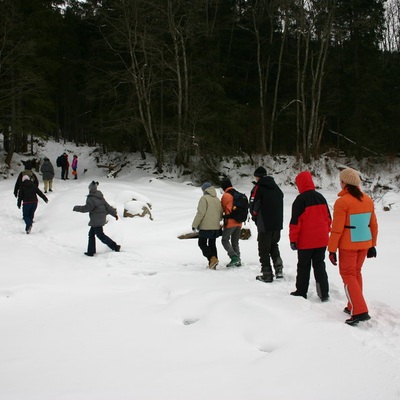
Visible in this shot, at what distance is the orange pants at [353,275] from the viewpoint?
4.12 metres

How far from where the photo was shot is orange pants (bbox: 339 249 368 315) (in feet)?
13.5

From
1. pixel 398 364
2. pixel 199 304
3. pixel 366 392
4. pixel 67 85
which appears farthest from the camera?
pixel 67 85

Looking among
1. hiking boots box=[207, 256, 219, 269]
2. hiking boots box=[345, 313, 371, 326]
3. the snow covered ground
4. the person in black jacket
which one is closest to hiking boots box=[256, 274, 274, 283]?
the person in black jacket

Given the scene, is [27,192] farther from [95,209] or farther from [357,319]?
→ [357,319]

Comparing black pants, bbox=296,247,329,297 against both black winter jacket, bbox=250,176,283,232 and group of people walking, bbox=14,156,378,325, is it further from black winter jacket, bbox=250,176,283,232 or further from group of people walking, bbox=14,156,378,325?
black winter jacket, bbox=250,176,283,232

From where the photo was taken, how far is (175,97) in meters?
23.1

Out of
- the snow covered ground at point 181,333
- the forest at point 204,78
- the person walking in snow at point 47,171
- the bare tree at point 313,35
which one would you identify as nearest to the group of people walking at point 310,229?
the snow covered ground at point 181,333

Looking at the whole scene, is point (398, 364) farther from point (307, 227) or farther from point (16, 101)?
point (16, 101)

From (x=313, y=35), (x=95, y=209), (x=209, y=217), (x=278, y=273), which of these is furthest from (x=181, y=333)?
(x=313, y=35)

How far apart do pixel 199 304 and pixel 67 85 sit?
36.8 m

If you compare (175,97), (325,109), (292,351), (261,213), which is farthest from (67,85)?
(292,351)

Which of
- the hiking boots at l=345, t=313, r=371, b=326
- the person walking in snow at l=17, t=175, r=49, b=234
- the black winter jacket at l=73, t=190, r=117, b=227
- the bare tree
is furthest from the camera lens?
the bare tree

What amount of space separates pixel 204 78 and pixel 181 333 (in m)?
20.4

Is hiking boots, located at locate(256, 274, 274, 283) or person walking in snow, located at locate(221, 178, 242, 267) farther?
person walking in snow, located at locate(221, 178, 242, 267)
